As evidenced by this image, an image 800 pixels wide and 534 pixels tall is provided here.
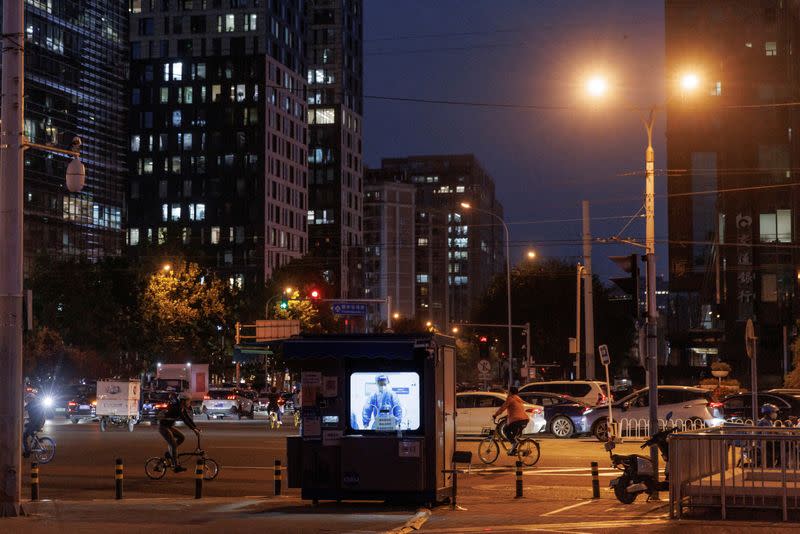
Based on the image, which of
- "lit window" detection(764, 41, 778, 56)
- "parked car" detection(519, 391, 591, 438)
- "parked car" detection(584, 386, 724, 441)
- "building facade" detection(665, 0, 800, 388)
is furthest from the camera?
"lit window" detection(764, 41, 778, 56)

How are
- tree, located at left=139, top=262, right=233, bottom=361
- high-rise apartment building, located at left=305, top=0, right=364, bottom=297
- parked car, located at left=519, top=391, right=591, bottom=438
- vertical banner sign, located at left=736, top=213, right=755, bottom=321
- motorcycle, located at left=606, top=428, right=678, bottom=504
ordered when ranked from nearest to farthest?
motorcycle, located at left=606, top=428, right=678, bottom=504 → parked car, located at left=519, top=391, right=591, bottom=438 → vertical banner sign, located at left=736, top=213, right=755, bottom=321 → tree, located at left=139, top=262, right=233, bottom=361 → high-rise apartment building, located at left=305, top=0, right=364, bottom=297

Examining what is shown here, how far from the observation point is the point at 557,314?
91.5 m

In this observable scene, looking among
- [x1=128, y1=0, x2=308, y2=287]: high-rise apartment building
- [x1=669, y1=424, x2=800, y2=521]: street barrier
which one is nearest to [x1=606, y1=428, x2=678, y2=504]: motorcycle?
[x1=669, y1=424, x2=800, y2=521]: street barrier

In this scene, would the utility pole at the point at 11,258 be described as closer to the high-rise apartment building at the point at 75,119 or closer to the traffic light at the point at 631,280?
the traffic light at the point at 631,280

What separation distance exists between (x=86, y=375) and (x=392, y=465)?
2534 inches

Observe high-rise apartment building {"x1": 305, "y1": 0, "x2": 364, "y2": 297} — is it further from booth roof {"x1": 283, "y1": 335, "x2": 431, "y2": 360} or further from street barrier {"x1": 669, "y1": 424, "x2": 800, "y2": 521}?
street barrier {"x1": 669, "y1": 424, "x2": 800, "y2": 521}

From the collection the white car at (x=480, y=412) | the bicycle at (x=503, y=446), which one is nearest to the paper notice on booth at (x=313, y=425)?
the bicycle at (x=503, y=446)

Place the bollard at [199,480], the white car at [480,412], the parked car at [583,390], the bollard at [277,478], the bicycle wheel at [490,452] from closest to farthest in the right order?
the bollard at [199,480], the bollard at [277,478], the bicycle wheel at [490,452], the white car at [480,412], the parked car at [583,390]

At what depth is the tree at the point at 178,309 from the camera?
76062 millimetres

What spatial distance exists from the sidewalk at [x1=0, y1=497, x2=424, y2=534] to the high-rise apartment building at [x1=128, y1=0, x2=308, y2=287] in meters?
113

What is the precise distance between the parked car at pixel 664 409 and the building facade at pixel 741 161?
100 ft

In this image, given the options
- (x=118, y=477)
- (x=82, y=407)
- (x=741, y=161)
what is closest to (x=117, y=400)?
(x=82, y=407)

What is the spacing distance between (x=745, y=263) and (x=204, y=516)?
208 ft

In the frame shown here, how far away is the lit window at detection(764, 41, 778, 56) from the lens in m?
80.3
